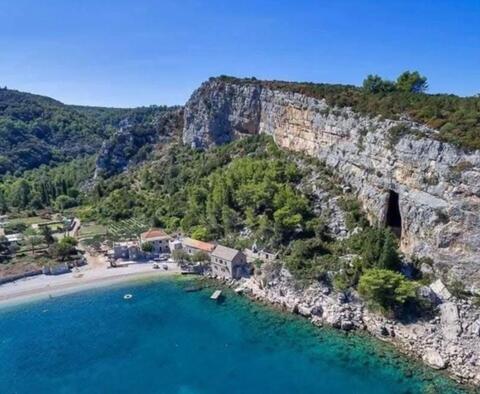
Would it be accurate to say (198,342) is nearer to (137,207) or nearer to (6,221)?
(137,207)

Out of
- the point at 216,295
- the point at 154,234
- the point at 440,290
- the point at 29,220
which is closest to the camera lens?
the point at 440,290

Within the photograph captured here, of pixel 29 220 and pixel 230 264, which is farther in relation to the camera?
pixel 29 220

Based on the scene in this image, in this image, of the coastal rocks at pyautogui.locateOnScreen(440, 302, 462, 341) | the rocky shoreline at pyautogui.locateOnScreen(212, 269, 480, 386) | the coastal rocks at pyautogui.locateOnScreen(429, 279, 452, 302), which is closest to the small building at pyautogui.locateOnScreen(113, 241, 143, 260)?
the rocky shoreline at pyautogui.locateOnScreen(212, 269, 480, 386)

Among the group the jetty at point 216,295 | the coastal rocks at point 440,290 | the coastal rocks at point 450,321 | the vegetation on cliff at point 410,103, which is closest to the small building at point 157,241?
the jetty at point 216,295

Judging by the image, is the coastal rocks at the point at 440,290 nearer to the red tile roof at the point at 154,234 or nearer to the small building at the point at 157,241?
the small building at the point at 157,241

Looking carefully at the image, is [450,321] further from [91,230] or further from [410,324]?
[91,230]

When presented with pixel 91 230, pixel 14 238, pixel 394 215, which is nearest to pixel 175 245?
pixel 91 230

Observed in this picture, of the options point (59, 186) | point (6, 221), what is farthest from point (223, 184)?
point (59, 186)
